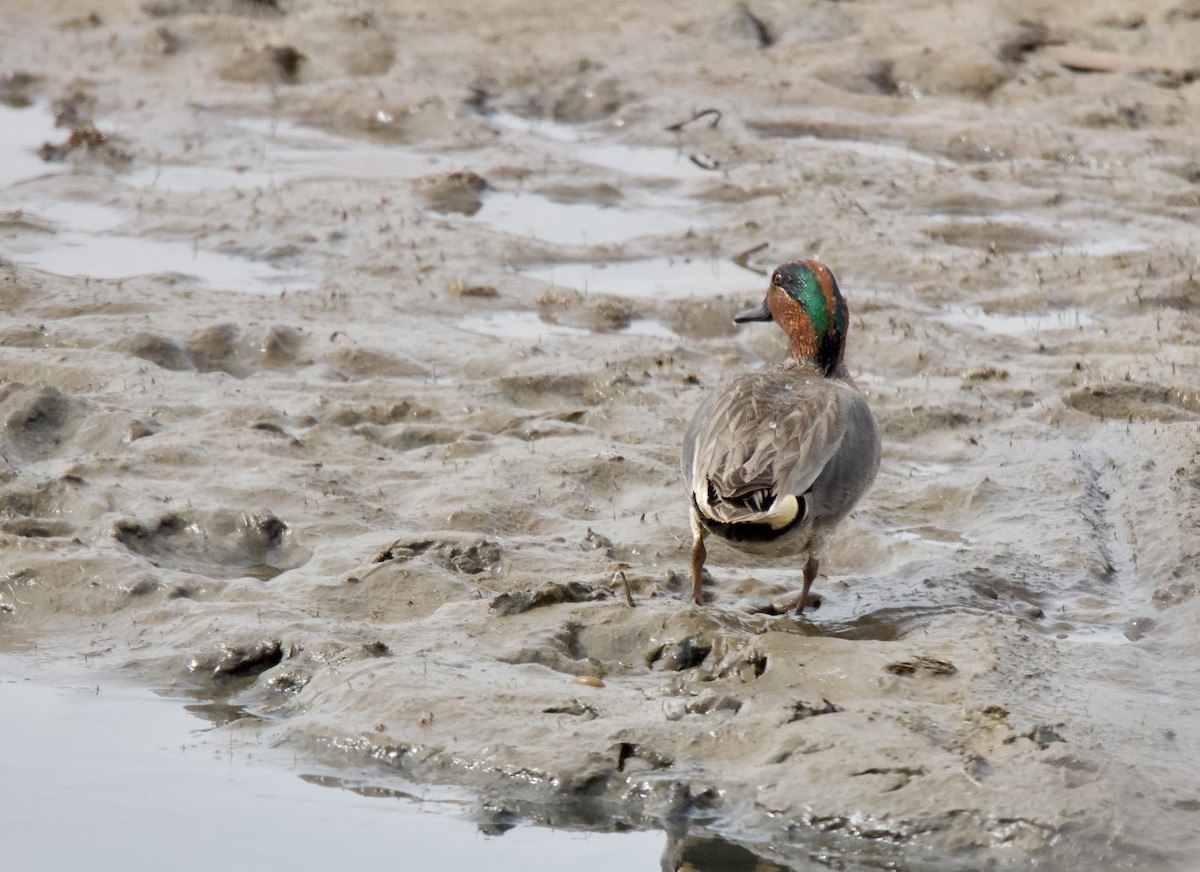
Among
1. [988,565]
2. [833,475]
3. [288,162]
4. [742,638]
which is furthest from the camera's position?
[288,162]

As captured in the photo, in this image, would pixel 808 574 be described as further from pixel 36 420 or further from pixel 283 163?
pixel 283 163

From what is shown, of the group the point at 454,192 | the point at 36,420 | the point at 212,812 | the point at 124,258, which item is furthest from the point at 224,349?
the point at 212,812

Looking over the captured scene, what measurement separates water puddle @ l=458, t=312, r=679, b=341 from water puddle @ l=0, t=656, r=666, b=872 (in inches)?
174

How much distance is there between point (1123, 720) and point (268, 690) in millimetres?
2696

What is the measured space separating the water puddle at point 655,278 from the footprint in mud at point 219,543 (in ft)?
12.6

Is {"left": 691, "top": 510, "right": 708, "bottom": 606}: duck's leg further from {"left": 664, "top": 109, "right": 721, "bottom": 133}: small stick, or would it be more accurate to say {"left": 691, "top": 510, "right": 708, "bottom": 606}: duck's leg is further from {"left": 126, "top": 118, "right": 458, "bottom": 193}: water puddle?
{"left": 664, "top": 109, "right": 721, "bottom": 133}: small stick

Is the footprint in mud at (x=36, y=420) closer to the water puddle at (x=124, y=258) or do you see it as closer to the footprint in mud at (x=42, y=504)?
the footprint in mud at (x=42, y=504)

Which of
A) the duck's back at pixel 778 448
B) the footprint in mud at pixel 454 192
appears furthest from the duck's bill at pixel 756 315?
the footprint in mud at pixel 454 192

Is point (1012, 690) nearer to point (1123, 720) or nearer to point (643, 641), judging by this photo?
point (1123, 720)

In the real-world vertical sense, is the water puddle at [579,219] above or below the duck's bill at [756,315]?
below

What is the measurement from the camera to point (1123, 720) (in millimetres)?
4754

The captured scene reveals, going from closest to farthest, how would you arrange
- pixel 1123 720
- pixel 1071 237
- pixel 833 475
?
pixel 1123 720 → pixel 833 475 → pixel 1071 237

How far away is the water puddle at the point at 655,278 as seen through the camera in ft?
31.9

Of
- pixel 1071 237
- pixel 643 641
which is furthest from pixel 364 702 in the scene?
pixel 1071 237
